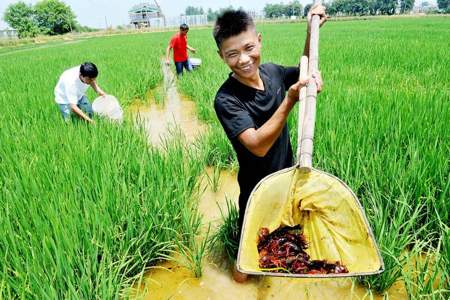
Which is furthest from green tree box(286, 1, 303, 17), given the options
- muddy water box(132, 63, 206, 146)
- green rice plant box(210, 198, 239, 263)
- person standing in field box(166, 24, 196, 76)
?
green rice plant box(210, 198, 239, 263)

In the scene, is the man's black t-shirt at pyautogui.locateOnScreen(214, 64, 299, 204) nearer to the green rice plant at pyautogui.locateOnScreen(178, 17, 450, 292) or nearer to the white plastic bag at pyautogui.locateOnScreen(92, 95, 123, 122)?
the green rice plant at pyautogui.locateOnScreen(178, 17, 450, 292)

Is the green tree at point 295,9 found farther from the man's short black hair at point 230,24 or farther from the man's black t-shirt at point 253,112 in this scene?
the man's short black hair at point 230,24

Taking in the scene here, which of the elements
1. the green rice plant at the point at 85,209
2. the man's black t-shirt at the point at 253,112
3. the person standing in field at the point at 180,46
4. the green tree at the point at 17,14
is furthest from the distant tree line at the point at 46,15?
the man's black t-shirt at the point at 253,112

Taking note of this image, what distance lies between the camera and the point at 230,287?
5.48 ft

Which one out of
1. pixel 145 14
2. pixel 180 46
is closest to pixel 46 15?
pixel 145 14

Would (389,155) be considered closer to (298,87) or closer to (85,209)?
(298,87)

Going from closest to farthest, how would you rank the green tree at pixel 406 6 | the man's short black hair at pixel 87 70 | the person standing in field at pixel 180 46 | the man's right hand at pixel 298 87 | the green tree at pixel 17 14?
the man's right hand at pixel 298 87
the man's short black hair at pixel 87 70
the person standing in field at pixel 180 46
the green tree at pixel 17 14
the green tree at pixel 406 6

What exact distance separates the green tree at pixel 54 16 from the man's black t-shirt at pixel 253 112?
52.7 m

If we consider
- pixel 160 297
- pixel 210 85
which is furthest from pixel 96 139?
pixel 210 85

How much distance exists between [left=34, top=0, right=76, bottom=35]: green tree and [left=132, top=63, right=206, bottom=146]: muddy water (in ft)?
160

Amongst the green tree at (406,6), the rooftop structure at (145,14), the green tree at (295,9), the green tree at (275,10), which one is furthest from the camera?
the green tree at (275,10)

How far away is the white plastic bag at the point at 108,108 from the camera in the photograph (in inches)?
141

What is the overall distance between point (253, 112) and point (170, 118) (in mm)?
3373

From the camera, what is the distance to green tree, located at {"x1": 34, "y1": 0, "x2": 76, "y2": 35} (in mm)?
46500
